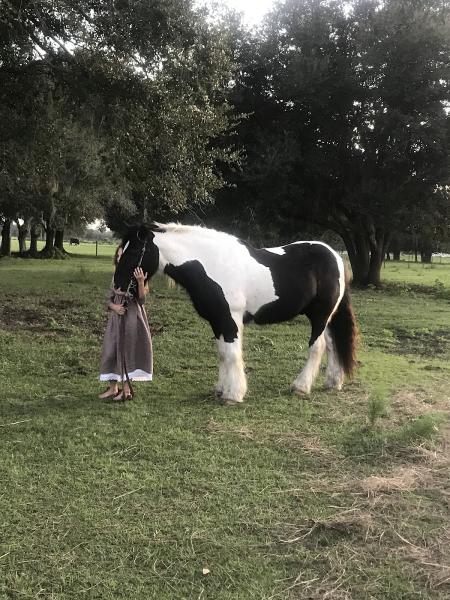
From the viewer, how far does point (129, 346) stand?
5.66 m

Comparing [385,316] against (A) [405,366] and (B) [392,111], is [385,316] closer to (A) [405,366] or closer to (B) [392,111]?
(A) [405,366]

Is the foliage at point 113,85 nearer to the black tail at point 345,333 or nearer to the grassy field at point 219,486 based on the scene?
the grassy field at point 219,486

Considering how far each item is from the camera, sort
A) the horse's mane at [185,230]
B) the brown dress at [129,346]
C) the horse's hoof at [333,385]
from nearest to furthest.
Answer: the brown dress at [129,346], the horse's mane at [185,230], the horse's hoof at [333,385]

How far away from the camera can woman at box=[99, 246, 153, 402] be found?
5559mm

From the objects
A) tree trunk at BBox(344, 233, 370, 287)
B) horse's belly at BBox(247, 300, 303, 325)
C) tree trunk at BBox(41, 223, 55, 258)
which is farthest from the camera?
tree trunk at BBox(41, 223, 55, 258)

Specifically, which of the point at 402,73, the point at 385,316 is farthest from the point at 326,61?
the point at 385,316

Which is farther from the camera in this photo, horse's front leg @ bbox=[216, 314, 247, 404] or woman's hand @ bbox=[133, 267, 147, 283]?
horse's front leg @ bbox=[216, 314, 247, 404]

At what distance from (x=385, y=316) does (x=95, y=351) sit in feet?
24.2

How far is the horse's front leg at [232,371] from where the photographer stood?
225 inches

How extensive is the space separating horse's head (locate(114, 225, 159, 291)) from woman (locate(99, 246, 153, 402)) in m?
0.07

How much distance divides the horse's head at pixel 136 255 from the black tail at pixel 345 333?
2343 mm

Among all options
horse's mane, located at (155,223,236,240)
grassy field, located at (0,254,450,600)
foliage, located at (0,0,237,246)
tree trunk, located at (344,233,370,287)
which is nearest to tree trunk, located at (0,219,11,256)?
tree trunk, located at (344,233,370,287)

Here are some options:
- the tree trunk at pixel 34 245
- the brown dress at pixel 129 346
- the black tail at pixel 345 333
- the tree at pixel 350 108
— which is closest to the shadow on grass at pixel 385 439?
the black tail at pixel 345 333

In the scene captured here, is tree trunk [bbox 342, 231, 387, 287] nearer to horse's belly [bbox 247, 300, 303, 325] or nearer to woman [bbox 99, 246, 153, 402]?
Answer: horse's belly [bbox 247, 300, 303, 325]
